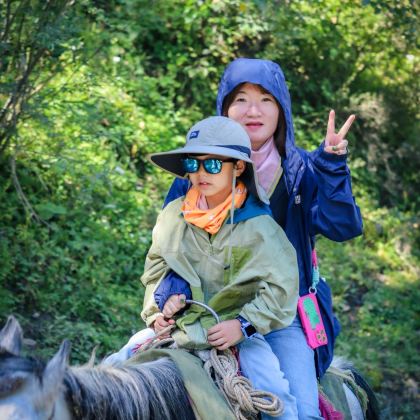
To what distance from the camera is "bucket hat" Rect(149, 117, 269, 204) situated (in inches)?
159

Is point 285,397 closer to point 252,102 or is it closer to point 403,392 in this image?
point 252,102

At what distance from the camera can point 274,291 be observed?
3.97 m

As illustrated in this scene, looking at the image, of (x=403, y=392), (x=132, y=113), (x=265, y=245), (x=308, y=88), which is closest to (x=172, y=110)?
(x=132, y=113)

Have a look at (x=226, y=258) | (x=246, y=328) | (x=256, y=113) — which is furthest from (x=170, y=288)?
(x=256, y=113)

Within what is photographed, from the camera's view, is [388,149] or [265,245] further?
[388,149]

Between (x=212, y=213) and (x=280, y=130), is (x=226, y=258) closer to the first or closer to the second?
(x=212, y=213)

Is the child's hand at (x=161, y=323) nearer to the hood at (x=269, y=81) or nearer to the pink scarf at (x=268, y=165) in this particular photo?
Result: the pink scarf at (x=268, y=165)

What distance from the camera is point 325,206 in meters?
4.34

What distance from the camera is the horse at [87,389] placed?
3.03 meters

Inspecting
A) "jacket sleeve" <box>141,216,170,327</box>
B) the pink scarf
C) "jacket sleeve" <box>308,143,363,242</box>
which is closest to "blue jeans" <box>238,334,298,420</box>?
"jacket sleeve" <box>141,216,170,327</box>

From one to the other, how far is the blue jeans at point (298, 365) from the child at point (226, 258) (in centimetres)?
13

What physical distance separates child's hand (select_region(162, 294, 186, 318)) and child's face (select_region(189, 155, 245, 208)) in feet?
1.50

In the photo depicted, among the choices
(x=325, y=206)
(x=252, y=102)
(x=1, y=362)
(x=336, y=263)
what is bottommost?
(x=336, y=263)

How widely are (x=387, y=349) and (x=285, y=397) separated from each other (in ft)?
17.2
